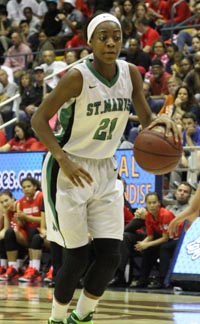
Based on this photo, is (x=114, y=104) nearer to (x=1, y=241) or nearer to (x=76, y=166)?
(x=76, y=166)

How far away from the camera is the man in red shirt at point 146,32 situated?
55.4 feet

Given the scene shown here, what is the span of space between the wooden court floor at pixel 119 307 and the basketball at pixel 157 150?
1.55m

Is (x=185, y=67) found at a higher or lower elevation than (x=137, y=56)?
higher

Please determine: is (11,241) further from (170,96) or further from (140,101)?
(140,101)

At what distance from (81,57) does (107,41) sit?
1121 centimetres

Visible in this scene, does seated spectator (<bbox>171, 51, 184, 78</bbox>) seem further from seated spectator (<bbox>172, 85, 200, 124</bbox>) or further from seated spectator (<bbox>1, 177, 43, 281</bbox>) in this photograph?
seated spectator (<bbox>1, 177, 43, 281</bbox>)

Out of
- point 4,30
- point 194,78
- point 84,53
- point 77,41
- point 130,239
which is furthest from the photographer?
point 4,30

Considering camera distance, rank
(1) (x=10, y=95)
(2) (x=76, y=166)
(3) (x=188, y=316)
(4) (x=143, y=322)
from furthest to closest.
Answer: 1. (1) (x=10, y=95)
2. (3) (x=188, y=316)
3. (4) (x=143, y=322)
4. (2) (x=76, y=166)

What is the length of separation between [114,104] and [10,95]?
1179cm

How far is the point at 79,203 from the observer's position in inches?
227

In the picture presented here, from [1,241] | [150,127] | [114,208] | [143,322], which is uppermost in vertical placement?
[150,127]

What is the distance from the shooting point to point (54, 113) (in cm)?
571

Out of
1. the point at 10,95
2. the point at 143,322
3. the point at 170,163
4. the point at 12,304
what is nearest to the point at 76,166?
the point at 170,163

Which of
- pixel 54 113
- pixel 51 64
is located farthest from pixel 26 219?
pixel 54 113
